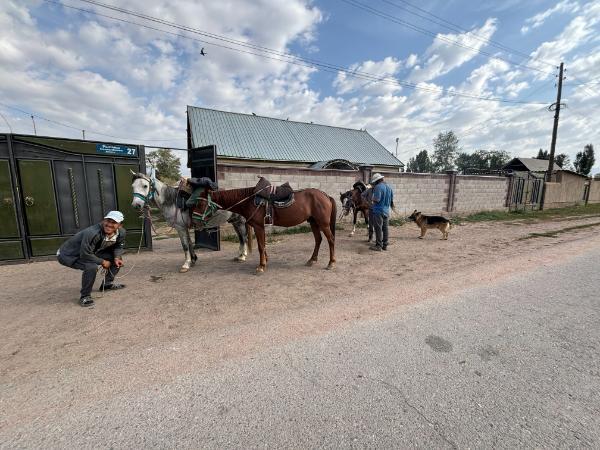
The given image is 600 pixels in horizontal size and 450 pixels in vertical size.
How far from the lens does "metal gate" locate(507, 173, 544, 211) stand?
14.2m

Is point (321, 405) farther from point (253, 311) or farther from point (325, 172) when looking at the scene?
point (325, 172)

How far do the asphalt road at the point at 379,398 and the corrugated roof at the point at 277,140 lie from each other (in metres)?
14.6

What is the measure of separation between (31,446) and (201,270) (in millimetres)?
3363

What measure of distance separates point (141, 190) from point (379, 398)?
4.73 meters

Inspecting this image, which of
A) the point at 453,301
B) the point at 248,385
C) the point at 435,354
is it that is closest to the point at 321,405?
the point at 248,385

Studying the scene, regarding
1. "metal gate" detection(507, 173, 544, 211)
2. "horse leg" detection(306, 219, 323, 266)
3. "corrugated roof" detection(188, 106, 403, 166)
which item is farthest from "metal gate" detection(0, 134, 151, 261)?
"metal gate" detection(507, 173, 544, 211)

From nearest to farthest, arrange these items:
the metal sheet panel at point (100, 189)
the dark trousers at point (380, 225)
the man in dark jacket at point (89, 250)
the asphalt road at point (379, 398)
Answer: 1. the asphalt road at point (379, 398)
2. the man in dark jacket at point (89, 250)
3. the metal sheet panel at point (100, 189)
4. the dark trousers at point (380, 225)

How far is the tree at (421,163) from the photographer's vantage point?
68.7 m

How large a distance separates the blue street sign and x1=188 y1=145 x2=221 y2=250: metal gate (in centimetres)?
125

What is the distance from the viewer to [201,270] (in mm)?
4805

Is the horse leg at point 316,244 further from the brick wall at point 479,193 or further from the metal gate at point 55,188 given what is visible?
the brick wall at point 479,193

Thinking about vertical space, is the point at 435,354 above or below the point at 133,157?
below

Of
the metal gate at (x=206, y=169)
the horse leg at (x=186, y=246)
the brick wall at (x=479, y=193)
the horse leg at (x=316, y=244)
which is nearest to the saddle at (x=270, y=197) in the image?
the horse leg at (x=316, y=244)

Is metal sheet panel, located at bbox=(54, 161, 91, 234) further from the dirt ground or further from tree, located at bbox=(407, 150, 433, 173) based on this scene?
tree, located at bbox=(407, 150, 433, 173)
